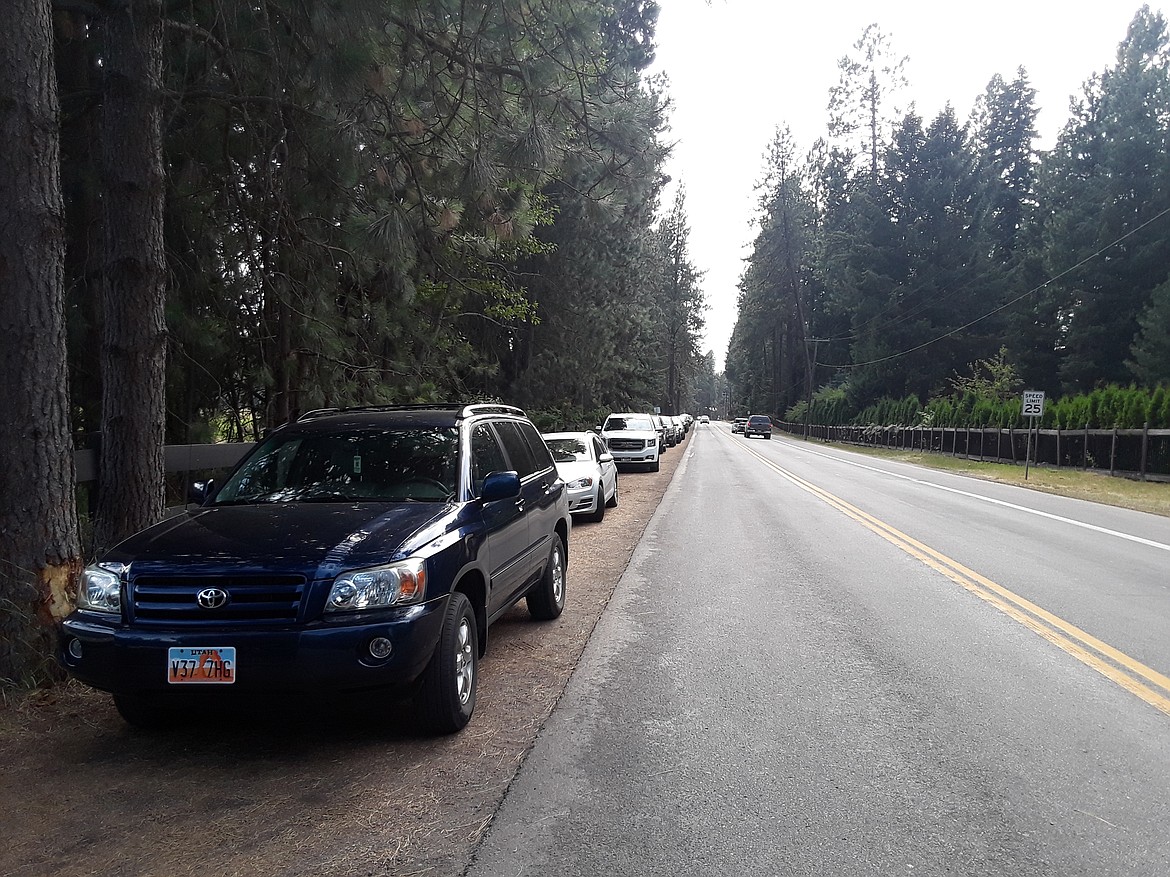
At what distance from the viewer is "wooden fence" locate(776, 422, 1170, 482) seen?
24.9 m

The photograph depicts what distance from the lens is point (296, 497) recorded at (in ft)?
17.6

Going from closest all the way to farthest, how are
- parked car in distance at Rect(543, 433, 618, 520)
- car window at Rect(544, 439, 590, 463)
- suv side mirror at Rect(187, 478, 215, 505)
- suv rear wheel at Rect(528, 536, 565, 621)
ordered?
suv side mirror at Rect(187, 478, 215, 505)
suv rear wheel at Rect(528, 536, 565, 621)
parked car in distance at Rect(543, 433, 618, 520)
car window at Rect(544, 439, 590, 463)

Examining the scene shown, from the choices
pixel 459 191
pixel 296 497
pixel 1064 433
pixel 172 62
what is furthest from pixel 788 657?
pixel 1064 433

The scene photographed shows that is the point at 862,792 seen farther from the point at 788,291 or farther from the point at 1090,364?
the point at 788,291

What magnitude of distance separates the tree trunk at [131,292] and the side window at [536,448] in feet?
9.65

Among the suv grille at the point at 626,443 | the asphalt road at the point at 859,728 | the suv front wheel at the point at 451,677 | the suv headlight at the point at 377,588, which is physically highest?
the suv headlight at the point at 377,588

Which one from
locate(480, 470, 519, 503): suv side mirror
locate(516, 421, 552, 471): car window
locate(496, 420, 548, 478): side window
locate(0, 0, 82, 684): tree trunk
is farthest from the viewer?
locate(516, 421, 552, 471): car window

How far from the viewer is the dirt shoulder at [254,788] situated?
3346 millimetres

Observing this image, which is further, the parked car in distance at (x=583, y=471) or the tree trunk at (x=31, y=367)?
the parked car in distance at (x=583, y=471)

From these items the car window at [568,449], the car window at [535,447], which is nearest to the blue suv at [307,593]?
the car window at [535,447]

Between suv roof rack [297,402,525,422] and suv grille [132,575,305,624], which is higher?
suv roof rack [297,402,525,422]

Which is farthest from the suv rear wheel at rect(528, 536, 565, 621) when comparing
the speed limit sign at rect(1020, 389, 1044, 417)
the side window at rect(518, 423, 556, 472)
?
the speed limit sign at rect(1020, 389, 1044, 417)

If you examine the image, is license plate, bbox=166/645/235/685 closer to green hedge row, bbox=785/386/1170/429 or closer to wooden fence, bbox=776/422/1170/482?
wooden fence, bbox=776/422/1170/482

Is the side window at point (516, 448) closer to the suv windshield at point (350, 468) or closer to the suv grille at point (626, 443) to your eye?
the suv windshield at point (350, 468)
